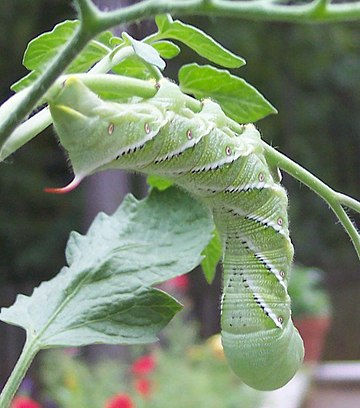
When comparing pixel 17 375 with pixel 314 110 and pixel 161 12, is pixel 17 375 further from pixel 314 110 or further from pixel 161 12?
pixel 314 110

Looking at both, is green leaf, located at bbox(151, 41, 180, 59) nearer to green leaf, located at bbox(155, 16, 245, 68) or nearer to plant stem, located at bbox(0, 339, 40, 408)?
green leaf, located at bbox(155, 16, 245, 68)

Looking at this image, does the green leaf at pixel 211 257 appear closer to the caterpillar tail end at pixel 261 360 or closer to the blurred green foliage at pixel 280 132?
the caterpillar tail end at pixel 261 360

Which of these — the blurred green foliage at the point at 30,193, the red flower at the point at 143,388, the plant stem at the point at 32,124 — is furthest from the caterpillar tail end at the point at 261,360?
A: the blurred green foliage at the point at 30,193

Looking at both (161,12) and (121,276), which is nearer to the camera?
(161,12)

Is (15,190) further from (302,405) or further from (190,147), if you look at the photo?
(190,147)

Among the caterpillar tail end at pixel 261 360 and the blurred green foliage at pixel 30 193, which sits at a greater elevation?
the caterpillar tail end at pixel 261 360

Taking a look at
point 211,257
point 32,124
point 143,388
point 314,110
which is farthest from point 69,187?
point 314,110

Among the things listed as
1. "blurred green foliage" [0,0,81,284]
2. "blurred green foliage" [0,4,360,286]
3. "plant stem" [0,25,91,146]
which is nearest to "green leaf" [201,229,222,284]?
"plant stem" [0,25,91,146]
